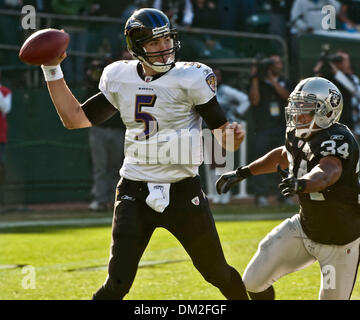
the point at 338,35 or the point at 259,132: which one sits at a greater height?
the point at 338,35

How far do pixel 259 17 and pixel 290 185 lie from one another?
961cm

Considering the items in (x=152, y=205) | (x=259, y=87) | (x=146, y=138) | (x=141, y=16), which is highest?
(x=141, y=16)

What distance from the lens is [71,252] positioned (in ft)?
27.2

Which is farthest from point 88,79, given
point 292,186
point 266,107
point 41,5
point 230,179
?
point 292,186

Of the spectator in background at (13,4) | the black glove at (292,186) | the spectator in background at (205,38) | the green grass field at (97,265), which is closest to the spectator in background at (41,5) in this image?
the spectator in background at (13,4)

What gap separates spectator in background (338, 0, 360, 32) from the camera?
13.6m

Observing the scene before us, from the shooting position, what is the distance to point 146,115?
4492 mm

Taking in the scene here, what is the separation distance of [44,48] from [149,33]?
56 cm

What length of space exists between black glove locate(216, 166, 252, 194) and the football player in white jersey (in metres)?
0.34

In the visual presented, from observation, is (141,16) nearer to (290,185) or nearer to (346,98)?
(290,185)

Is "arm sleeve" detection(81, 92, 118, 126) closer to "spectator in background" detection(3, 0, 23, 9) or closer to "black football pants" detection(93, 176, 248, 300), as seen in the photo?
"black football pants" detection(93, 176, 248, 300)

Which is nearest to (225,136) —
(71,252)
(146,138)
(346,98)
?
(146,138)

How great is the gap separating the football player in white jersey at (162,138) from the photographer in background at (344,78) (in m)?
6.78

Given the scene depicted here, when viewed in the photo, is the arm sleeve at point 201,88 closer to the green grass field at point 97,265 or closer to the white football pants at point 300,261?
the white football pants at point 300,261
